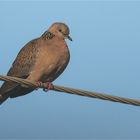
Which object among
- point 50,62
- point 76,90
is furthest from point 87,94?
point 50,62

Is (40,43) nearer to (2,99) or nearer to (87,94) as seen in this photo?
(2,99)

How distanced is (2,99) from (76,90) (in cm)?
282

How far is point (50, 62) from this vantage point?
25.2ft

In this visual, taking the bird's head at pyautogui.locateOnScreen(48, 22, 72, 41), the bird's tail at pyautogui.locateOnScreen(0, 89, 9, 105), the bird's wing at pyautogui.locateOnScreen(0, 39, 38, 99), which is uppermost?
the bird's head at pyautogui.locateOnScreen(48, 22, 72, 41)

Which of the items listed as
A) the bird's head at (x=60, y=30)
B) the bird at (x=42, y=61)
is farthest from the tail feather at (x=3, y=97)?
the bird's head at (x=60, y=30)

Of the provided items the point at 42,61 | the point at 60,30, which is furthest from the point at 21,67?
the point at 60,30

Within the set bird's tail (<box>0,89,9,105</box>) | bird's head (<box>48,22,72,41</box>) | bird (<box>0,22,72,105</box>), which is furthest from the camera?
bird's head (<box>48,22,72,41</box>)

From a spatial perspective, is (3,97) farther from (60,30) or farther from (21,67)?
(60,30)

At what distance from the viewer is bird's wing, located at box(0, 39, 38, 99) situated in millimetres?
7828

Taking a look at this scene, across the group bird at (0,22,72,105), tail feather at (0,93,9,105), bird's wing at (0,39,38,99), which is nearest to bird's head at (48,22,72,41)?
bird at (0,22,72,105)

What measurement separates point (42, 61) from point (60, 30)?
674 mm

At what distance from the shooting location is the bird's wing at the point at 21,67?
7828mm

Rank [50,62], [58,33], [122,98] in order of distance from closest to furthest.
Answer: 1. [122,98]
2. [50,62]
3. [58,33]

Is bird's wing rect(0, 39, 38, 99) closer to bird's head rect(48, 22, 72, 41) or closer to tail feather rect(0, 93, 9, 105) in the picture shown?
tail feather rect(0, 93, 9, 105)
